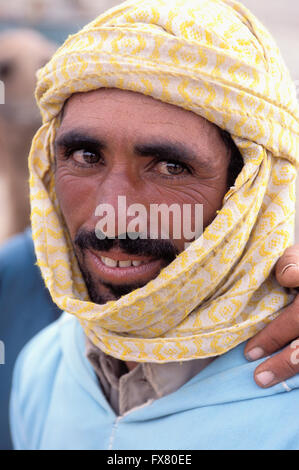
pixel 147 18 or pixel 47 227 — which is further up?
pixel 147 18

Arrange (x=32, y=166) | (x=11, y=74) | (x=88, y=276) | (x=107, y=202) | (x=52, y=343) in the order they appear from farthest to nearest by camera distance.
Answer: (x=11, y=74), (x=52, y=343), (x=32, y=166), (x=88, y=276), (x=107, y=202)

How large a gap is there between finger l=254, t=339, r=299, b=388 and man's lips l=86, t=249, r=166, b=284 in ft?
1.60

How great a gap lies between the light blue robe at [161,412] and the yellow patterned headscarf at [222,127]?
0.52 feet

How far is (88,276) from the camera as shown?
1.91 m

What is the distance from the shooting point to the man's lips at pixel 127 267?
1761 millimetres

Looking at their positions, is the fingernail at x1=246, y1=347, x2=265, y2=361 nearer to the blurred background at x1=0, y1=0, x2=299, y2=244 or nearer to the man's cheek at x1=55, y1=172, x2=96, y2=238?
the man's cheek at x1=55, y1=172, x2=96, y2=238

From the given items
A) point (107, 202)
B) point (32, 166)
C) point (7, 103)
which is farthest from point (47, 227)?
point (7, 103)

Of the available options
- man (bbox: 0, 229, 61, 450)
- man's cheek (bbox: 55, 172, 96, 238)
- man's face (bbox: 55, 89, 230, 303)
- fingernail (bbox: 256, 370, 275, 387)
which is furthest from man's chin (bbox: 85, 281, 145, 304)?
man (bbox: 0, 229, 61, 450)

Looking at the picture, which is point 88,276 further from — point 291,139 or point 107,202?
point 291,139

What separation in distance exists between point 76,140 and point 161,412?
103cm

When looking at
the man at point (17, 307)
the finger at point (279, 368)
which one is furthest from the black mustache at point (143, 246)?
the man at point (17, 307)

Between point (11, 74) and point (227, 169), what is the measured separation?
9.22 feet

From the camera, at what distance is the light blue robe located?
64.7 inches

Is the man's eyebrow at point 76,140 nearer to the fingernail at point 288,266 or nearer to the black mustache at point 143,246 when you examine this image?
the black mustache at point 143,246
